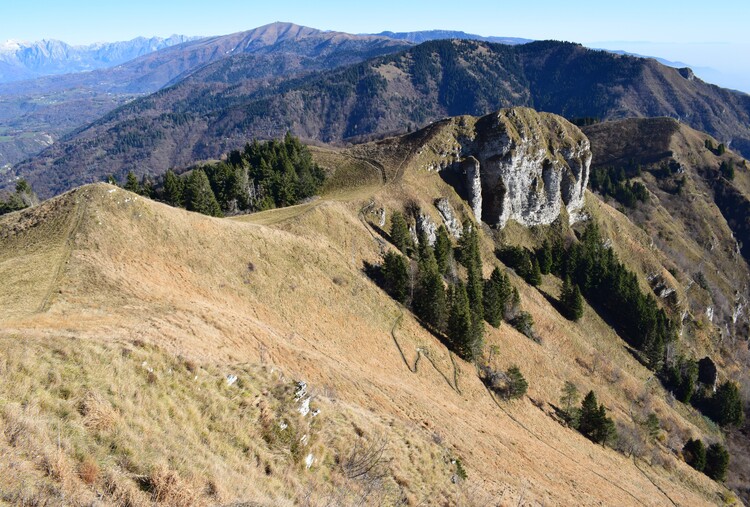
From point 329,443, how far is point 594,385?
70.2 meters

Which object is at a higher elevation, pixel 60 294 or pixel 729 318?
pixel 60 294

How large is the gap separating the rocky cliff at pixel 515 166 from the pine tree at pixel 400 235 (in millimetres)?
29897

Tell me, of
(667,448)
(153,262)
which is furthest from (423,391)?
(667,448)

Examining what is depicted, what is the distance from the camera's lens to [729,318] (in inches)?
5064

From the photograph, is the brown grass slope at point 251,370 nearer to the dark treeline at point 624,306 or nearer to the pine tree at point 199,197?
the dark treeline at point 624,306

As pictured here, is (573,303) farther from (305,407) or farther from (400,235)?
(305,407)

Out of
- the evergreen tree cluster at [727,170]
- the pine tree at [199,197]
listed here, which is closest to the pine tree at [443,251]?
the pine tree at [199,197]

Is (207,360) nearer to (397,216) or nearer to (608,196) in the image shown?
(397,216)

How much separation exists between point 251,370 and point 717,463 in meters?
84.8

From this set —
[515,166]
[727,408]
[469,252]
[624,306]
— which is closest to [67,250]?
[469,252]

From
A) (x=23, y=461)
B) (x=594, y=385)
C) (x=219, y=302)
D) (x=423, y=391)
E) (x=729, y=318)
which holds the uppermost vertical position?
(x=23, y=461)

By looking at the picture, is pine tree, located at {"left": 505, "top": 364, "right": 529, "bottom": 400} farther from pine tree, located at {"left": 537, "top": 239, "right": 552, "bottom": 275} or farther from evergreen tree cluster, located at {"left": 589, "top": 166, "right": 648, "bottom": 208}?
evergreen tree cluster, located at {"left": 589, "top": 166, "right": 648, "bottom": 208}

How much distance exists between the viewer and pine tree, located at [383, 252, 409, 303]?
64750 mm

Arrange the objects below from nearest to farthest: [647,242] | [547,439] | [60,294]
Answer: [60,294] → [547,439] → [647,242]
